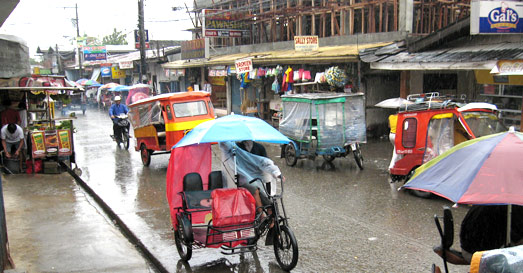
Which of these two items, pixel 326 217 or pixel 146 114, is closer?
pixel 326 217

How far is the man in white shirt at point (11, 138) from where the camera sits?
12102 millimetres

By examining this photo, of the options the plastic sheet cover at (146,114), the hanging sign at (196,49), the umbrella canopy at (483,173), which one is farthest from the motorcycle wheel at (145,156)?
the hanging sign at (196,49)

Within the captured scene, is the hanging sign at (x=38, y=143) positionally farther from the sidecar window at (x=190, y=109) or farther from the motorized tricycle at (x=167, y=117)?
the sidecar window at (x=190, y=109)

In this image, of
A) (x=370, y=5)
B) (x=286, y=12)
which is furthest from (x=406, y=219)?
(x=286, y=12)

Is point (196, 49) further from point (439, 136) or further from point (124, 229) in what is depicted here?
point (124, 229)

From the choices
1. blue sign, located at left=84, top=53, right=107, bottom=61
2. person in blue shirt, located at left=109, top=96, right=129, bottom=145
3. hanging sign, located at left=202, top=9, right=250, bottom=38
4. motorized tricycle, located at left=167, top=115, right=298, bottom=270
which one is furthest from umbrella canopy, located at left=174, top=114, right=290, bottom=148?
blue sign, located at left=84, top=53, right=107, bottom=61

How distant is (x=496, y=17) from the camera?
11055mm

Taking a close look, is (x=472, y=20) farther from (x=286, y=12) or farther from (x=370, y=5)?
(x=286, y=12)

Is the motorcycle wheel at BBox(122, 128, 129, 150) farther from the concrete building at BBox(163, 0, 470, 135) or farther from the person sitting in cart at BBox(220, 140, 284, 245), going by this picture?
the person sitting in cart at BBox(220, 140, 284, 245)

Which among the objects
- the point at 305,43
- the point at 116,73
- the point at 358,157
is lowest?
the point at 358,157

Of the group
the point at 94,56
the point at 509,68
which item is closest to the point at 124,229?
the point at 509,68

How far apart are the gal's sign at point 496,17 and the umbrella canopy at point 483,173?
26.4ft

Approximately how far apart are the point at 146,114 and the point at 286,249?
9.00 meters

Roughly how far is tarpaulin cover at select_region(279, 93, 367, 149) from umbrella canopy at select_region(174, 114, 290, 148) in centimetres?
618
